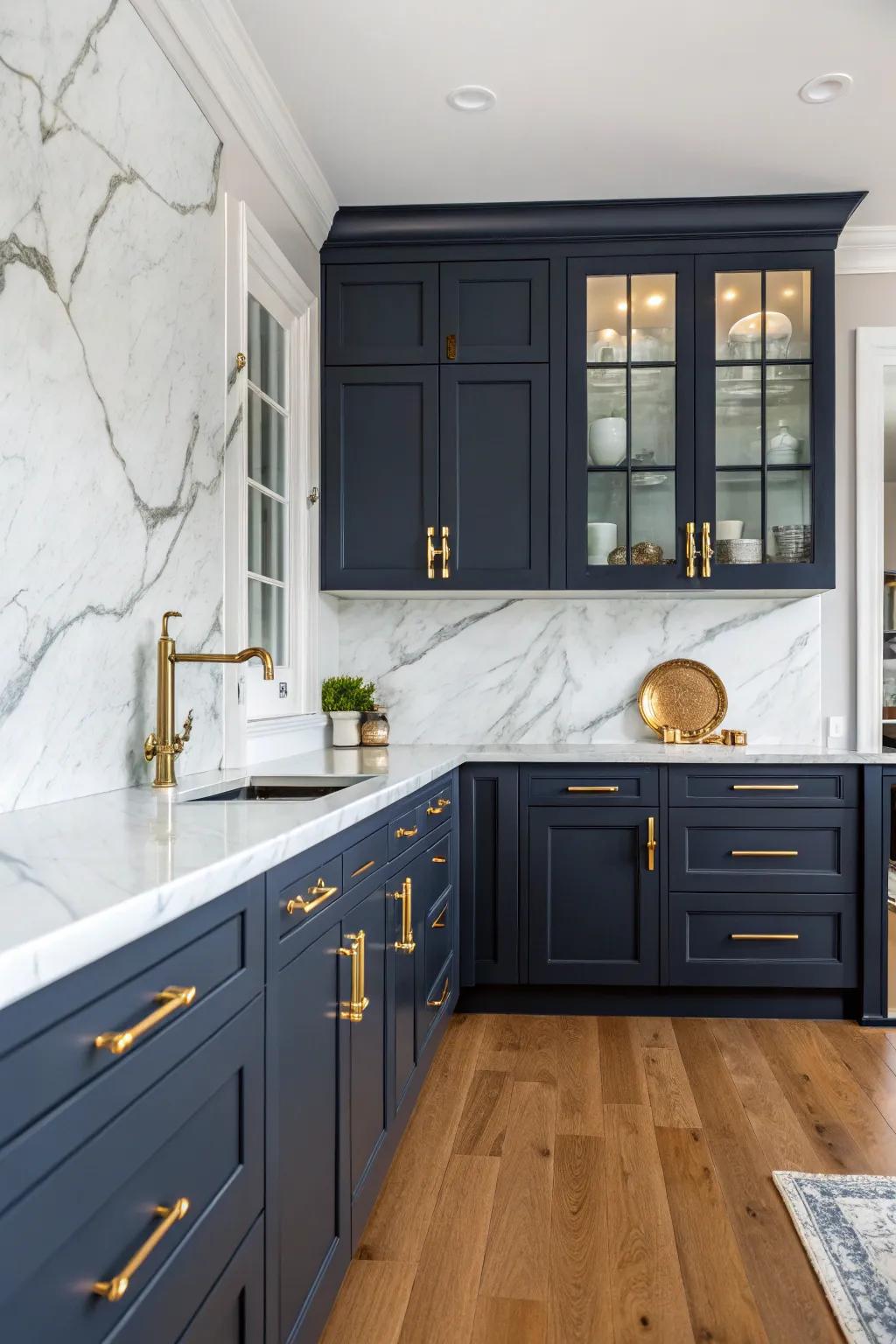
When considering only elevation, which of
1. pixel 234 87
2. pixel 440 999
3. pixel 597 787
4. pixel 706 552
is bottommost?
pixel 440 999

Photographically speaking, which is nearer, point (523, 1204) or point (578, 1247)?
point (578, 1247)

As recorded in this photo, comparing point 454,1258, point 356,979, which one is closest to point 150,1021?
point 356,979

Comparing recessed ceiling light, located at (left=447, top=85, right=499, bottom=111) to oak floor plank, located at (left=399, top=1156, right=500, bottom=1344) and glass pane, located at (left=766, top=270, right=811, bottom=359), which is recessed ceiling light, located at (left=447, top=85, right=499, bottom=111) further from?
oak floor plank, located at (left=399, top=1156, right=500, bottom=1344)

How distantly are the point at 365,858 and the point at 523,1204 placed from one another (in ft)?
2.86

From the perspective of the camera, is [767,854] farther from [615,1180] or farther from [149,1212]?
[149,1212]

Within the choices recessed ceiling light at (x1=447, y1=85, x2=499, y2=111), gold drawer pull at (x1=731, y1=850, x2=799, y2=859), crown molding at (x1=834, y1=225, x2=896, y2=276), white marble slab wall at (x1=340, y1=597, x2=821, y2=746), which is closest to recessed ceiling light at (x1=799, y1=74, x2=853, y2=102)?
recessed ceiling light at (x1=447, y1=85, x2=499, y2=111)

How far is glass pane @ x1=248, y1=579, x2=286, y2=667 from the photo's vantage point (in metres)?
3.08

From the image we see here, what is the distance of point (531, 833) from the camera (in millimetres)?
3467

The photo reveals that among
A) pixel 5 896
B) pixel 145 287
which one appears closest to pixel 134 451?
pixel 145 287

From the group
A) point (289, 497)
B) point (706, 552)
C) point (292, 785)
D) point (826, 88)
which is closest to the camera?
point (292, 785)

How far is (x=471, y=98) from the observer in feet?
9.45

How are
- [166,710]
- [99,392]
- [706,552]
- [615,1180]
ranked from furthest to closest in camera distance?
[706,552] < [615,1180] < [166,710] < [99,392]

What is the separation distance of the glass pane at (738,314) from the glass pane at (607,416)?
14.4 inches

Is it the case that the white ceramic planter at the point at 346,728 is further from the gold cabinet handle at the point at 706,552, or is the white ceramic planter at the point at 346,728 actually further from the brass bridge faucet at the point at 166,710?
the brass bridge faucet at the point at 166,710
